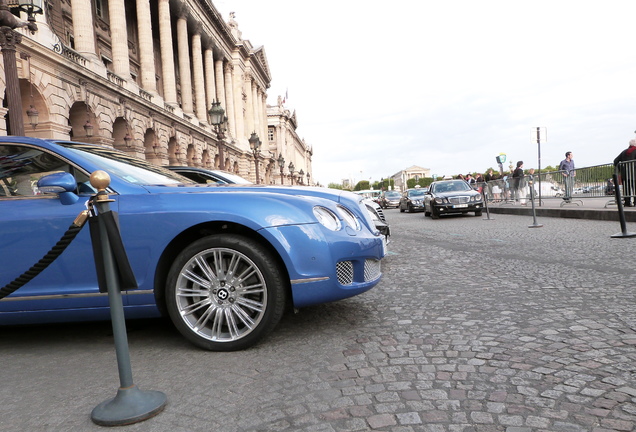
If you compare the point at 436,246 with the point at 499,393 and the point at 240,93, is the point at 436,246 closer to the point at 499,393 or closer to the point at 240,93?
the point at 499,393

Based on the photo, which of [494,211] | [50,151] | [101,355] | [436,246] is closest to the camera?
[101,355]

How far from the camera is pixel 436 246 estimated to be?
9008 mm

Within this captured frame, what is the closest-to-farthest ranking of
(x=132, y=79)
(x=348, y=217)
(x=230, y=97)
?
(x=348, y=217)
(x=132, y=79)
(x=230, y=97)

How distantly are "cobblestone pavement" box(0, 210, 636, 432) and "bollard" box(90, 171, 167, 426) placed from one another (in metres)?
0.07

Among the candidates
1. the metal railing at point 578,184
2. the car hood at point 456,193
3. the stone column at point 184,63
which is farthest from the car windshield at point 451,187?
the stone column at point 184,63

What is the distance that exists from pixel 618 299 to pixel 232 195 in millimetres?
3332

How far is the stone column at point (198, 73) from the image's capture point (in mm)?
39719

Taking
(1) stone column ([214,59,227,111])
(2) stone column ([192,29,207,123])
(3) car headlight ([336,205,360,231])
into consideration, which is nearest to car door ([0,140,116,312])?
(3) car headlight ([336,205,360,231])

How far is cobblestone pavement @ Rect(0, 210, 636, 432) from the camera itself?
2219 millimetres

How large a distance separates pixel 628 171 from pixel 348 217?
11935 millimetres

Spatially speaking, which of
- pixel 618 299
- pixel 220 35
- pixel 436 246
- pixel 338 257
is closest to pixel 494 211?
pixel 436 246

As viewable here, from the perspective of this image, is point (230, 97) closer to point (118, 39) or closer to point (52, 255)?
point (118, 39)

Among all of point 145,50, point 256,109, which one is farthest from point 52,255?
point 256,109

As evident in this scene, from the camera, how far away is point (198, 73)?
3978 centimetres
